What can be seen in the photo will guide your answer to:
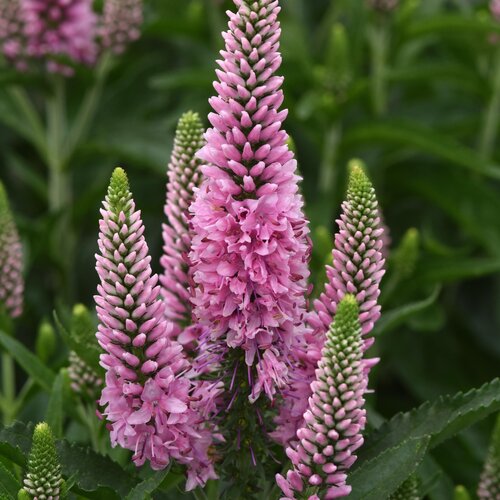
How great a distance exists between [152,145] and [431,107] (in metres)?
1.41

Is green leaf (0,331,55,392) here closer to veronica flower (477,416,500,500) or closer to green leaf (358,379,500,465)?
green leaf (358,379,500,465)

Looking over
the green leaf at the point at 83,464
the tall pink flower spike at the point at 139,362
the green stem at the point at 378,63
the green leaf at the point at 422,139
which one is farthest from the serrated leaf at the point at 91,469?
the green stem at the point at 378,63

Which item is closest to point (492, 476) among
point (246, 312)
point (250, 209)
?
point (246, 312)

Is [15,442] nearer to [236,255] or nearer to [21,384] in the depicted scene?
[236,255]

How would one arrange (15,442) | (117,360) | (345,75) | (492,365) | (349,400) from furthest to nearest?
(492,365) → (345,75) → (15,442) → (117,360) → (349,400)

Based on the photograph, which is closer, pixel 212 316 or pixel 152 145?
pixel 212 316

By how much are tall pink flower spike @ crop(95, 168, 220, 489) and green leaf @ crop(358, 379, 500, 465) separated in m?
0.37

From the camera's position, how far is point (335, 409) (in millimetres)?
1634

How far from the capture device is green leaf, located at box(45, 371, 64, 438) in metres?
2.14

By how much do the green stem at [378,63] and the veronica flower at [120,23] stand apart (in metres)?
1.05

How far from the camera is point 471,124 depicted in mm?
4457

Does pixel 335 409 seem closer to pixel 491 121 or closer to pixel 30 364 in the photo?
pixel 30 364

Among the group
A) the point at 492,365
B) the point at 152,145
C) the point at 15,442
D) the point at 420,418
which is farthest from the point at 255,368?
the point at 492,365

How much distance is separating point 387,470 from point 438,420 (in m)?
0.19
